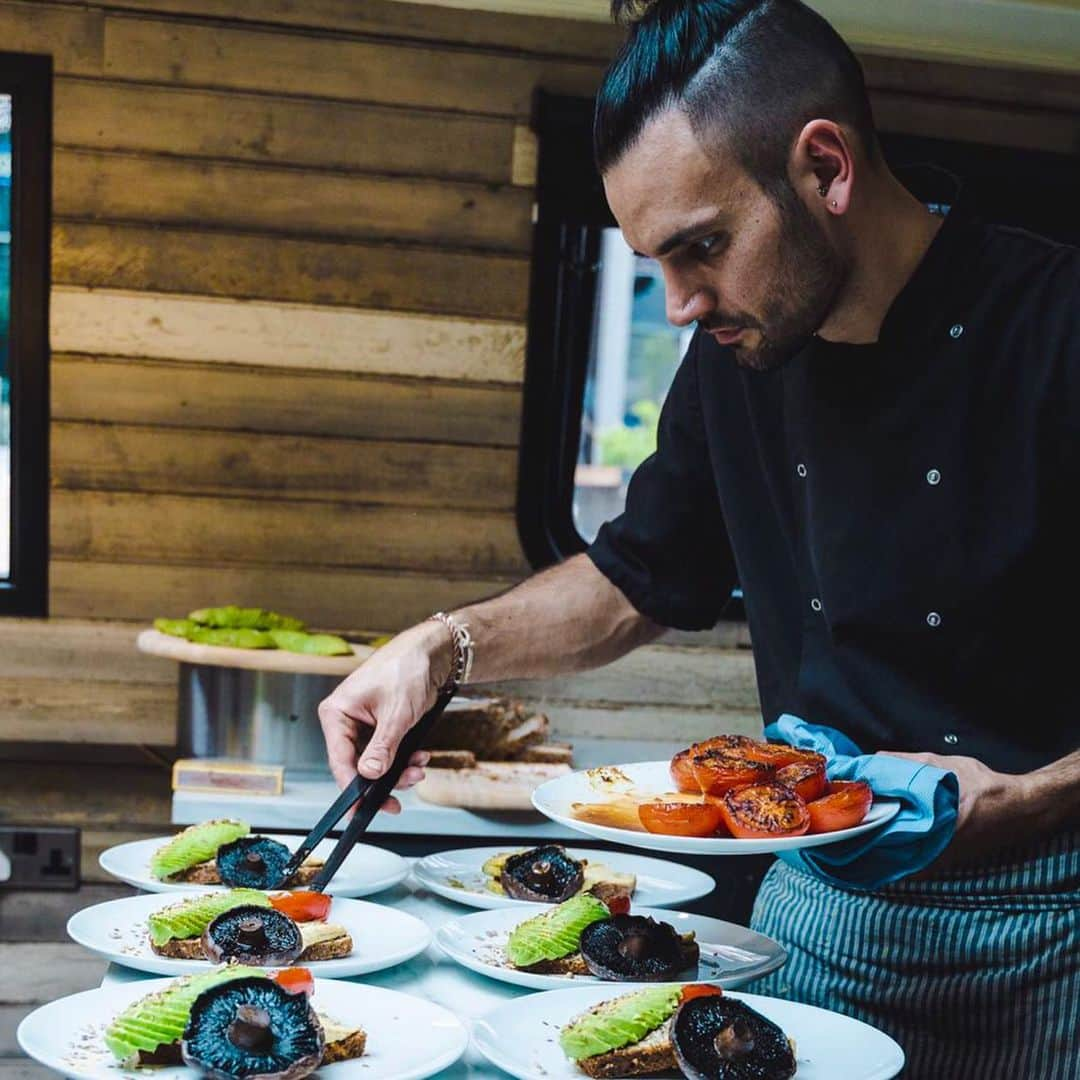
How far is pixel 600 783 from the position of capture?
153 cm

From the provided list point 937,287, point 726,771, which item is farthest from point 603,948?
point 937,287

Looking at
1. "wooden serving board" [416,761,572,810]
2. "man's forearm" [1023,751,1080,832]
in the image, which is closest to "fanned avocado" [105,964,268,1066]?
"man's forearm" [1023,751,1080,832]

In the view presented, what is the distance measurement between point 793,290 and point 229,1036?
38.2 inches

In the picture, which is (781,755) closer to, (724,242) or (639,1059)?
(639,1059)

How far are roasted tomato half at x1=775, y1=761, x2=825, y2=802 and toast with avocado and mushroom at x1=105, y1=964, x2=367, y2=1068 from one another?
Answer: 448mm

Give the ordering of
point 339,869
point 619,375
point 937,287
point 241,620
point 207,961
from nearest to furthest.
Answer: point 207,961 → point 937,287 → point 339,869 → point 241,620 → point 619,375

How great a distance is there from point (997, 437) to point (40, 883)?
2.75 m

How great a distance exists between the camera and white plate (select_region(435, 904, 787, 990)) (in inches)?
58.4

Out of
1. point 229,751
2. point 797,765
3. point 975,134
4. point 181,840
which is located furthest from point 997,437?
point 975,134

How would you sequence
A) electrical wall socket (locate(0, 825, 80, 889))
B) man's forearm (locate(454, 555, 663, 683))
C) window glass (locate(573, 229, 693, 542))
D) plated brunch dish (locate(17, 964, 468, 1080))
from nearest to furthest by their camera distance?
plated brunch dish (locate(17, 964, 468, 1080)) < man's forearm (locate(454, 555, 663, 683)) < electrical wall socket (locate(0, 825, 80, 889)) < window glass (locate(573, 229, 693, 542))

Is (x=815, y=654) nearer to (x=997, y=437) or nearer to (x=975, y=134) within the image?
(x=997, y=437)

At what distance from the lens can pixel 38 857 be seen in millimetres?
3590

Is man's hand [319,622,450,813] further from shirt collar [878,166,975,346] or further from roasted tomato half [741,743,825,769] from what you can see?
shirt collar [878,166,975,346]

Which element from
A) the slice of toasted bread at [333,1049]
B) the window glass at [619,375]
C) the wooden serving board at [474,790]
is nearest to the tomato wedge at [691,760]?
the slice of toasted bread at [333,1049]
